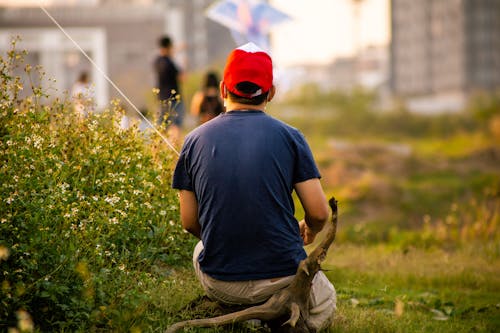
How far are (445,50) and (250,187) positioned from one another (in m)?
104

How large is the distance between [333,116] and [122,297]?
122 ft

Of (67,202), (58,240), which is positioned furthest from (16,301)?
(67,202)

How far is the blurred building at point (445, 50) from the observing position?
100562 mm

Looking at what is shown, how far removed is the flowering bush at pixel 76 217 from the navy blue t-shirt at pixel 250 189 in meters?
0.57

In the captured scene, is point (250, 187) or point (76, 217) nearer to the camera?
point (250, 187)

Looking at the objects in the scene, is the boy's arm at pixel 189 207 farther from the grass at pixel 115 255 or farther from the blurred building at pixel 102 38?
the blurred building at pixel 102 38

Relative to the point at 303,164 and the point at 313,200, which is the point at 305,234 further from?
the point at 303,164

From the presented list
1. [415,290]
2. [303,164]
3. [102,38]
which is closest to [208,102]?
[415,290]

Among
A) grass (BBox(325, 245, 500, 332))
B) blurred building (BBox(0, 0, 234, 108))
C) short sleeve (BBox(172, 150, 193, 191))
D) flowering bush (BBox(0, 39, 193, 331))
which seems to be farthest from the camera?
blurred building (BBox(0, 0, 234, 108))

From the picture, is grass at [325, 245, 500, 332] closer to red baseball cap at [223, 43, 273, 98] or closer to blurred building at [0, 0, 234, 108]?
red baseball cap at [223, 43, 273, 98]

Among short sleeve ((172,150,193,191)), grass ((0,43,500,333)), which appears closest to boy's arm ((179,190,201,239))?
short sleeve ((172,150,193,191))

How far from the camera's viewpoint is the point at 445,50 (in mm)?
104062

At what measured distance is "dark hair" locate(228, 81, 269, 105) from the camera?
14.7ft

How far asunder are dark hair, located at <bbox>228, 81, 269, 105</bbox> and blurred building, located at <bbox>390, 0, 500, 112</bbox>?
9376 centimetres
